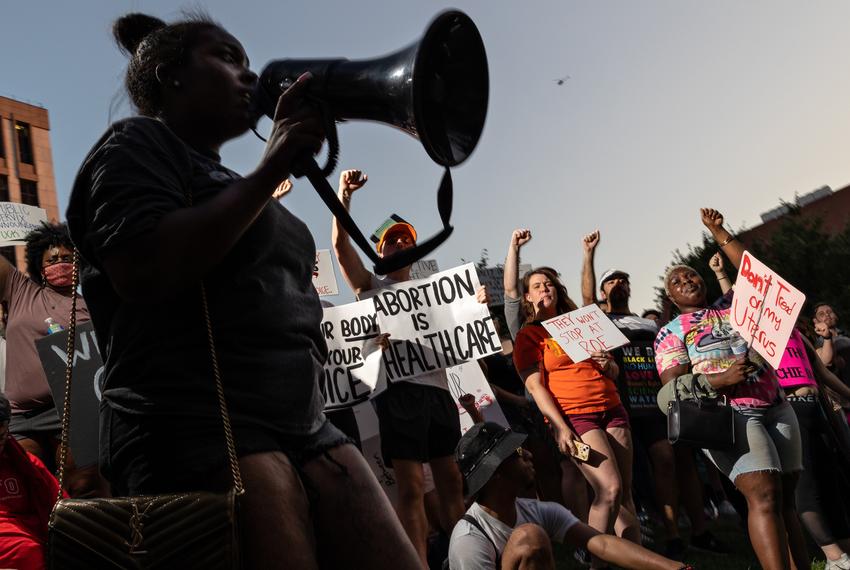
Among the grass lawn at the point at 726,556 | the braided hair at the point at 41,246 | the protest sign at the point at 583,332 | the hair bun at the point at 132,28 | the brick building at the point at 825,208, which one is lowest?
the grass lawn at the point at 726,556

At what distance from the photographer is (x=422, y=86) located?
1627mm

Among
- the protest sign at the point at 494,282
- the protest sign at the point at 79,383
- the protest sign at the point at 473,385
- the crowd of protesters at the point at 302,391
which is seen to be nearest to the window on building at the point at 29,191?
the protest sign at the point at 494,282

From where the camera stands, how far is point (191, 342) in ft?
5.35

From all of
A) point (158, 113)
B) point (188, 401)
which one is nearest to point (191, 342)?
point (188, 401)

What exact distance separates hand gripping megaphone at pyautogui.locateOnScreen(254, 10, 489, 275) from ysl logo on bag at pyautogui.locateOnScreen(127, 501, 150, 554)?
606 millimetres

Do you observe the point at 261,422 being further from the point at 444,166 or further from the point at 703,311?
the point at 703,311

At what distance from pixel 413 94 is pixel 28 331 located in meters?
3.47

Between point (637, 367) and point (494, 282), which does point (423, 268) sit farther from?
point (637, 367)

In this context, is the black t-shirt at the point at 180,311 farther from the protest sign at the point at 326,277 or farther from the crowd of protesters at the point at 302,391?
the protest sign at the point at 326,277

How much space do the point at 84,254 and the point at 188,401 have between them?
1.07 ft

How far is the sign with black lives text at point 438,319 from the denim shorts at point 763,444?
1789 mm

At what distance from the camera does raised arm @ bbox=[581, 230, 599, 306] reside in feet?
22.8

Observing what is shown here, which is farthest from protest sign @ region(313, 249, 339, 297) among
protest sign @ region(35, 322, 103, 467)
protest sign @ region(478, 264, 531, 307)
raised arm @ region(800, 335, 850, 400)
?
protest sign @ region(35, 322, 103, 467)

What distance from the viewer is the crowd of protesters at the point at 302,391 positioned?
5.21 ft
